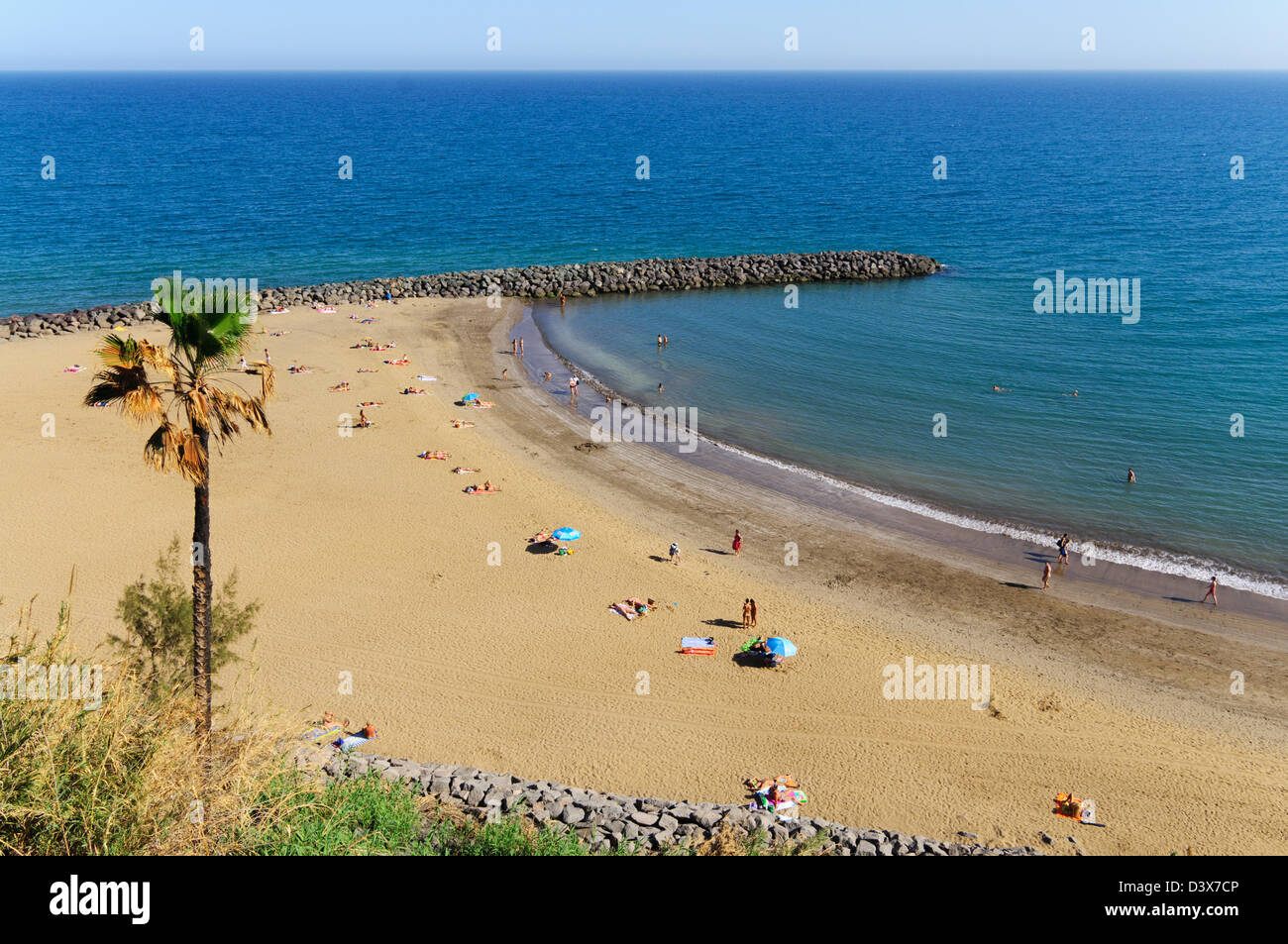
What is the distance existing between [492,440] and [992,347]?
34309 mm

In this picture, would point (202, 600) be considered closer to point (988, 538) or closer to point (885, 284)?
point (988, 538)

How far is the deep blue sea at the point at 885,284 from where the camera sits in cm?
4212

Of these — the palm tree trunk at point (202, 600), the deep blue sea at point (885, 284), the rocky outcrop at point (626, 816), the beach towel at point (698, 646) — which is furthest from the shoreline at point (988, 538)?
the palm tree trunk at point (202, 600)

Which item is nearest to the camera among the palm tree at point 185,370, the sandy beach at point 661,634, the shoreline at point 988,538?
the palm tree at point 185,370

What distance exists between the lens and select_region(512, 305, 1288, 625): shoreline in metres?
32.5

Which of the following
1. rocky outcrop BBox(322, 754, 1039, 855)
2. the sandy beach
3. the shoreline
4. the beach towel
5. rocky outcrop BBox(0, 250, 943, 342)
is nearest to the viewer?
rocky outcrop BBox(322, 754, 1039, 855)

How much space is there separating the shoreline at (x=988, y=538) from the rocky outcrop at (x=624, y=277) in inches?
1339

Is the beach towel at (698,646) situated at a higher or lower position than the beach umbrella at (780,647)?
lower

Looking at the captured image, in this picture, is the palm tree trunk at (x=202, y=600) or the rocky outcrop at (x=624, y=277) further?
the rocky outcrop at (x=624, y=277)

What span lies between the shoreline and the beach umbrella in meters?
11.4

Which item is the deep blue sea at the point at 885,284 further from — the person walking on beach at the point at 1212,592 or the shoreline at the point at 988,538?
the person walking on beach at the point at 1212,592

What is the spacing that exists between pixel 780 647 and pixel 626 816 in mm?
9218

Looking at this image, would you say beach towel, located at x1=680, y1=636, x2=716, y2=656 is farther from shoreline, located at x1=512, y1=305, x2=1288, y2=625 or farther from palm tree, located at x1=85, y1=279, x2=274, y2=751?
palm tree, located at x1=85, y1=279, x2=274, y2=751

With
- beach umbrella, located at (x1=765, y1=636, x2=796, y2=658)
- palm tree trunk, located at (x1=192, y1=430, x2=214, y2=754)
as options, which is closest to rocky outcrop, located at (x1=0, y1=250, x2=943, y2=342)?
beach umbrella, located at (x1=765, y1=636, x2=796, y2=658)
